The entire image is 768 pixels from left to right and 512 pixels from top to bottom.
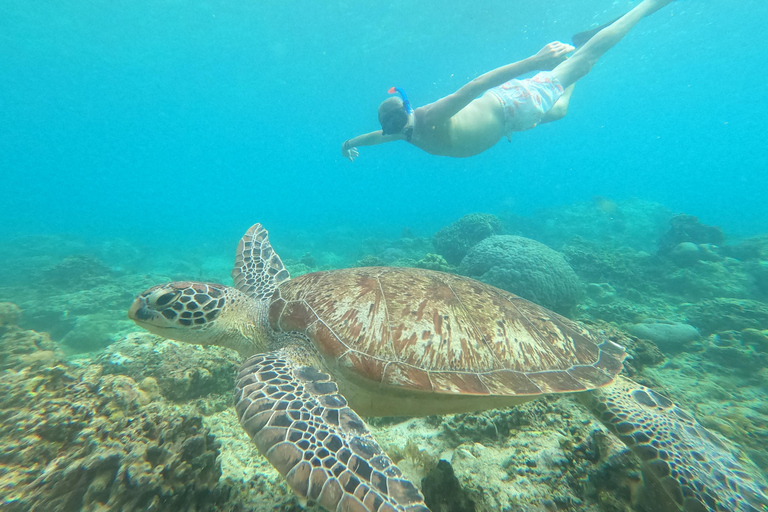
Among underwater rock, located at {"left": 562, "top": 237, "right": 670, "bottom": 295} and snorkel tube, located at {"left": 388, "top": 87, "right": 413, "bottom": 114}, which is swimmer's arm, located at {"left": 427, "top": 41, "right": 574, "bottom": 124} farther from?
underwater rock, located at {"left": 562, "top": 237, "right": 670, "bottom": 295}

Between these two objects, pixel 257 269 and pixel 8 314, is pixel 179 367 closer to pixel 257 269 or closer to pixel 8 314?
pixel 257 269

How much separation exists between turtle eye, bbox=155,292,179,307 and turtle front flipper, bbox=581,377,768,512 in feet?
11.0

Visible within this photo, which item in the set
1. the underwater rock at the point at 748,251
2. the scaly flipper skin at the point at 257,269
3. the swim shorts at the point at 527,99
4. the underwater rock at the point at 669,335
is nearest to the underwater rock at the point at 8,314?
the scaly flipper skin at the point at 257,269

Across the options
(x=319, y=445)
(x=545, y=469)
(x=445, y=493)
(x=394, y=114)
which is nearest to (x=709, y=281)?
(x=545, y=469)

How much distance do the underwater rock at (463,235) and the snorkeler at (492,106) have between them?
3688 millimetres

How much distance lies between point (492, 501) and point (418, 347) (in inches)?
35.8

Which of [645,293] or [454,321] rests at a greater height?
[645,293]

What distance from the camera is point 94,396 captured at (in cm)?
157

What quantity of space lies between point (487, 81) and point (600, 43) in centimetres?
378

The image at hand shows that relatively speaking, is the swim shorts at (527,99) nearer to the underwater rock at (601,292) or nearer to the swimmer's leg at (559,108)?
the swimmer's leg at (559,108)

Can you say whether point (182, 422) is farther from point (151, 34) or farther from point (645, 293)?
point (151, 34)

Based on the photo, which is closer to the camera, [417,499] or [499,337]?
[417,499]

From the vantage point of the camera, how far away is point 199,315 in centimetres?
225

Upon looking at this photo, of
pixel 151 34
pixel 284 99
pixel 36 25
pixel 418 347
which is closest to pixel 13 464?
pixel 418 347
